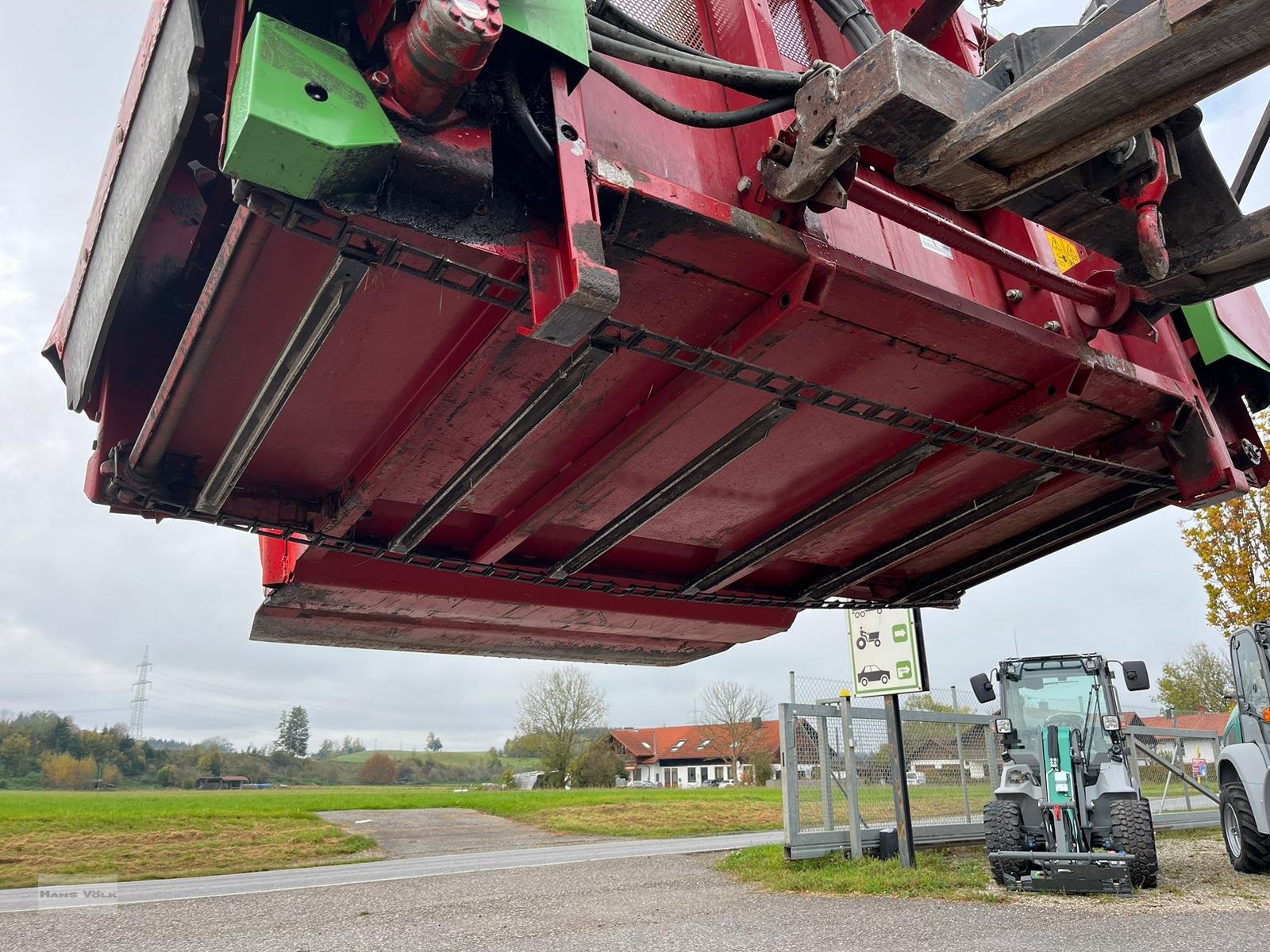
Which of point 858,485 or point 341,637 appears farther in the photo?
point 341,637

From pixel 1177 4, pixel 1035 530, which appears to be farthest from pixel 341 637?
pixel 1177 4

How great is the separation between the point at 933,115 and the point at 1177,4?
1.99 ft

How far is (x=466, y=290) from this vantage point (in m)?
2.79

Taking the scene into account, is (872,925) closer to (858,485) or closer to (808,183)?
(858,485)

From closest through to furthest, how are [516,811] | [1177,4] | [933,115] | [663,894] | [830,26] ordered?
[1177,4], [933,115], [830,26], [663,894], [516,811]

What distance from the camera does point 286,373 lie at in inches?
124

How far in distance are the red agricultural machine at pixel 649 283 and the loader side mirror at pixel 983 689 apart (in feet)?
13.9

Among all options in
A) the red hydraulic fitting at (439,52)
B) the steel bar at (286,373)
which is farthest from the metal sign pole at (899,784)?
the red hydraulic fitting at (439,52)

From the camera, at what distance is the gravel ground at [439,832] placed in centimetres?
1571

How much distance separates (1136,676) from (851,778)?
300cm

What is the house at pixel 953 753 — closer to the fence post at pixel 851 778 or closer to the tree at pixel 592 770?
the fence post at pixel 851 778

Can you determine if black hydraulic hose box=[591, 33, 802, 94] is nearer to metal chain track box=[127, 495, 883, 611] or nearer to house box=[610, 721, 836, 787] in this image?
metal chain track box=[127, 495, 883, 611]

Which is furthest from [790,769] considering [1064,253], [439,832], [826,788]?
[439,832]

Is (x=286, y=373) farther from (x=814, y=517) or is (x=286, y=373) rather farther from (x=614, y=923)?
(x=614, y=923)
